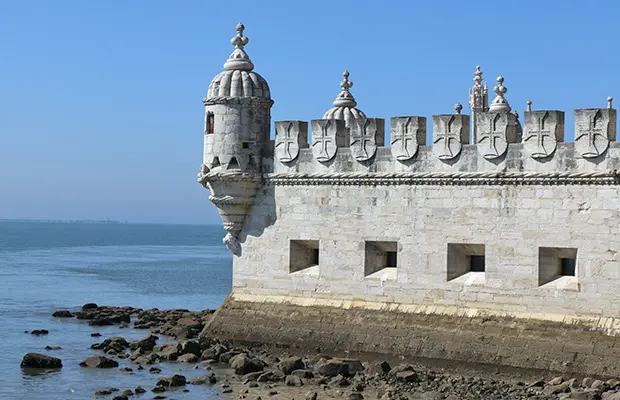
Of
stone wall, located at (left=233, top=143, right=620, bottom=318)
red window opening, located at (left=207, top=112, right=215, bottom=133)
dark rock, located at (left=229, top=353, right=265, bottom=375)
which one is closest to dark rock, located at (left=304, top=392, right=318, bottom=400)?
dark rock, located at (left=229, top=353, right=265, bottom=375)

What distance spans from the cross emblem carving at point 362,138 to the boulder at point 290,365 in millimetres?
4924

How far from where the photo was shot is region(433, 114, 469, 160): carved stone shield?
81.7 ft

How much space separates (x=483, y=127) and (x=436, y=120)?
3.89ft

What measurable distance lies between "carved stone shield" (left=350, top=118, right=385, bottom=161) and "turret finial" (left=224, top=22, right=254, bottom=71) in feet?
11.7

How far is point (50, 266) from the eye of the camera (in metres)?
77.4

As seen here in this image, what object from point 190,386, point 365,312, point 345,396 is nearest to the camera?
point 345,396

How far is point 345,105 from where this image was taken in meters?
32.8

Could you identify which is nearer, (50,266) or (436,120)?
(436,120)

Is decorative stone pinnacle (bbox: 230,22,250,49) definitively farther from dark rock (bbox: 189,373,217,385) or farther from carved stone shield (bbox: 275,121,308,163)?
dark rock (bbox: 189,373,217,385)

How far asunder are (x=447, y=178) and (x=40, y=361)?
10492 millimetres

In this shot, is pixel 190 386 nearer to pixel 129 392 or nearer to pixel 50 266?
pixel 129 392

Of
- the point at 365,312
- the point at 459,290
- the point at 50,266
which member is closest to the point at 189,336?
the point at 365,312

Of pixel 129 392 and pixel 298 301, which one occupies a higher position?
pixel 298 301

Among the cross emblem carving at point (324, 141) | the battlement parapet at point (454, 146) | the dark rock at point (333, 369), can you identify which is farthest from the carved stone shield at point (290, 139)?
the dark rock at point (333, 369)
